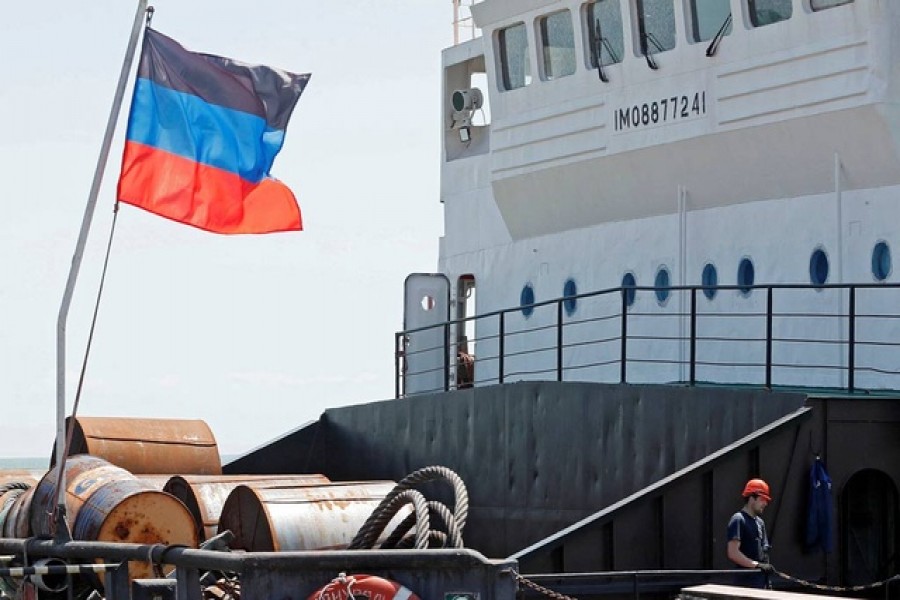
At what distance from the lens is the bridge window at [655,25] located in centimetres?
2020

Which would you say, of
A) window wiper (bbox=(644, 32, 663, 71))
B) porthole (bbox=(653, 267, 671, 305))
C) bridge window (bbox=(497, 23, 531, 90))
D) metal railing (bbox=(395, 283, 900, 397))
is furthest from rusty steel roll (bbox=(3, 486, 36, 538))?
bridge window (bbox=(497, 23, 531, 90))

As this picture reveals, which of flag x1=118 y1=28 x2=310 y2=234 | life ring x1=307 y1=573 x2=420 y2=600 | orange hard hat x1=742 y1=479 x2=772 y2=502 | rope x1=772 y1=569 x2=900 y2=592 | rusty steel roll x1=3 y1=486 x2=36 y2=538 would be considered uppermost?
flag x1=118 y1=28 x2=310 y2=234

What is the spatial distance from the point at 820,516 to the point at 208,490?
725cm

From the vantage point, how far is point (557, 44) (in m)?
22.0

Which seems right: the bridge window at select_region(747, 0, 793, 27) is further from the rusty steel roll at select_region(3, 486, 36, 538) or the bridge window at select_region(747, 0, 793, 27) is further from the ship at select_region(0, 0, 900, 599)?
the rusty steel roll at select_region(3, 486, 36, 538)

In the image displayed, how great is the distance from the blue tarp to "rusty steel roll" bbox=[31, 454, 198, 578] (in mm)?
5837

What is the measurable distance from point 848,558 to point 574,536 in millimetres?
2801

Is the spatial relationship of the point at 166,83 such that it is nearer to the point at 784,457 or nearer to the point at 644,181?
the point at 784,457

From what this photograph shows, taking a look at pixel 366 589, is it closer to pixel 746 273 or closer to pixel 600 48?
pixel 746 273

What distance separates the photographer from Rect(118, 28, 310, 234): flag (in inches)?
566

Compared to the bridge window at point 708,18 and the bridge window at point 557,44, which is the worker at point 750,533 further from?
the bridge window at point 557,44

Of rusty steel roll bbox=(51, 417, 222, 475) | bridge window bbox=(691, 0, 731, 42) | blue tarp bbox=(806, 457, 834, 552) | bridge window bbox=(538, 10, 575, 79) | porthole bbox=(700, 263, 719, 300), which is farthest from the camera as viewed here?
bridge window bbox=(538, 10, 575, 79)

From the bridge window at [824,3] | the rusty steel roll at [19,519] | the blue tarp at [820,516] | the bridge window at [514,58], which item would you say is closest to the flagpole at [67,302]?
the rusty steel roll at [19,519]

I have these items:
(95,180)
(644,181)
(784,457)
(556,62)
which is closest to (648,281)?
(644,181)
